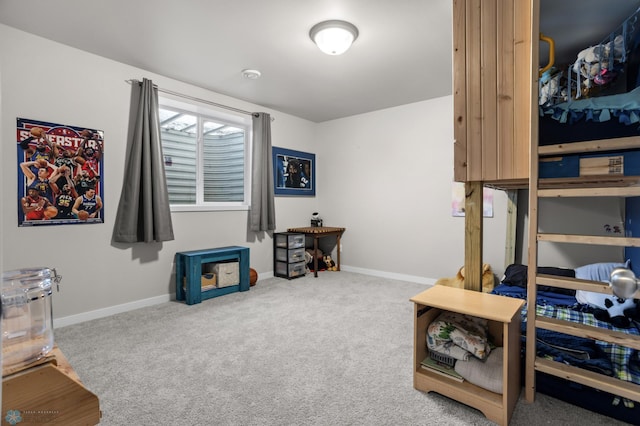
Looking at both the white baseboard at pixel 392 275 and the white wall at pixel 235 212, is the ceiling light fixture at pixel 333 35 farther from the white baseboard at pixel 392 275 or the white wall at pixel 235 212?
the white baseboard at pixel 392 275

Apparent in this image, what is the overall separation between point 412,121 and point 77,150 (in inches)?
145

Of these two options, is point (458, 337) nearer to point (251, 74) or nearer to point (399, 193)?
point (399, 193)

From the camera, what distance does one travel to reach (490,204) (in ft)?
12.5

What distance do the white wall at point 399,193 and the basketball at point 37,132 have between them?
11.5 ft

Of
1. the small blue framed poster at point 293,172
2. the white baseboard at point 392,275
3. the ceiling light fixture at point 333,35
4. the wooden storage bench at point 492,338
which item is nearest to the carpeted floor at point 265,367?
the wooden storage bench at point 492,338

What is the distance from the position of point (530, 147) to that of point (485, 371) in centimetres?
122

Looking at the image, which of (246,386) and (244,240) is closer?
(246,386)

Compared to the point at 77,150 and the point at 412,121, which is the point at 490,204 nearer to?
the point at 412,121

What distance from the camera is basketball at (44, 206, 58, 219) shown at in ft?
9.08

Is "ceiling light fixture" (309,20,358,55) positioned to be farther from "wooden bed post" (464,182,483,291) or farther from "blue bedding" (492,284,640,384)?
"blue bedding" (492,284,640,384)

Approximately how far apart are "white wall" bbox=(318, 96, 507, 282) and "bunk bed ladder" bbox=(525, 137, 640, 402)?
2.11m

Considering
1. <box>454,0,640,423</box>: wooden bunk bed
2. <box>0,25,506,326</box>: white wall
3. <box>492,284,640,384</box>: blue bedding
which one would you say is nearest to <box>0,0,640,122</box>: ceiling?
<box>0,25,506,326</box>: white wall

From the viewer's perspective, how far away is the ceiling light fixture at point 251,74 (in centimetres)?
335

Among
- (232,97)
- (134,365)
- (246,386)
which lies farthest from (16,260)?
(232,97)
